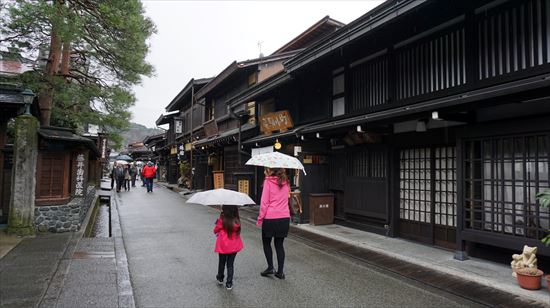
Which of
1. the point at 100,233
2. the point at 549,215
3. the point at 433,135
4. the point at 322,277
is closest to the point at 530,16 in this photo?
the point at 433,135

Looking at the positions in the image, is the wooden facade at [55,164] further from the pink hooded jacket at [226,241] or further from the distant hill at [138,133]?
the distant hill at [138,133]

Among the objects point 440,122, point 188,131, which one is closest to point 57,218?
point 440,122

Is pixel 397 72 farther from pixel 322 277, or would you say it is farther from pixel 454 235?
pixel 322 277

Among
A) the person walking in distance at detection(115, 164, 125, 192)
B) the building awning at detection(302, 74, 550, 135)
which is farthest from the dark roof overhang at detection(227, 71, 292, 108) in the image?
the person walking in distance at detection(115, 164, 125, 192)

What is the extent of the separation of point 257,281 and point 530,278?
14.0 feet

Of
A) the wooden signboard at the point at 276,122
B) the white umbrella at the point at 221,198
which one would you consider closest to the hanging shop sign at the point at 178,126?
the wooden signboard at the point at 276,122

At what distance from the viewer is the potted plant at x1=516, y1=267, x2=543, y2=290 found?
5375mm

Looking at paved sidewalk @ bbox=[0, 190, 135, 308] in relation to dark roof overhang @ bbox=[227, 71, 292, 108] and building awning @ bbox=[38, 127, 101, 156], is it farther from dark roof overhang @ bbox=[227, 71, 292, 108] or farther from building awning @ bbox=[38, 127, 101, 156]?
dark roof overhang @ bbox=[227, 71, 292, 108]

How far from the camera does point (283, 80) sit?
1325 centimetres

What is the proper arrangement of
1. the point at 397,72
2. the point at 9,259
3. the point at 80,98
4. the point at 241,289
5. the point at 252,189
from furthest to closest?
the point at 252,189, the point at 80,98, the point at 397,72, the point at 9,259, the point at 241,289

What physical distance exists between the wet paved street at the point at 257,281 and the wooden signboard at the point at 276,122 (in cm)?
614

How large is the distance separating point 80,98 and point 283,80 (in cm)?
733

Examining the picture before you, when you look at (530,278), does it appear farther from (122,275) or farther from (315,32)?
(315,32)

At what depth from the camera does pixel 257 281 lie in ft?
19.6
